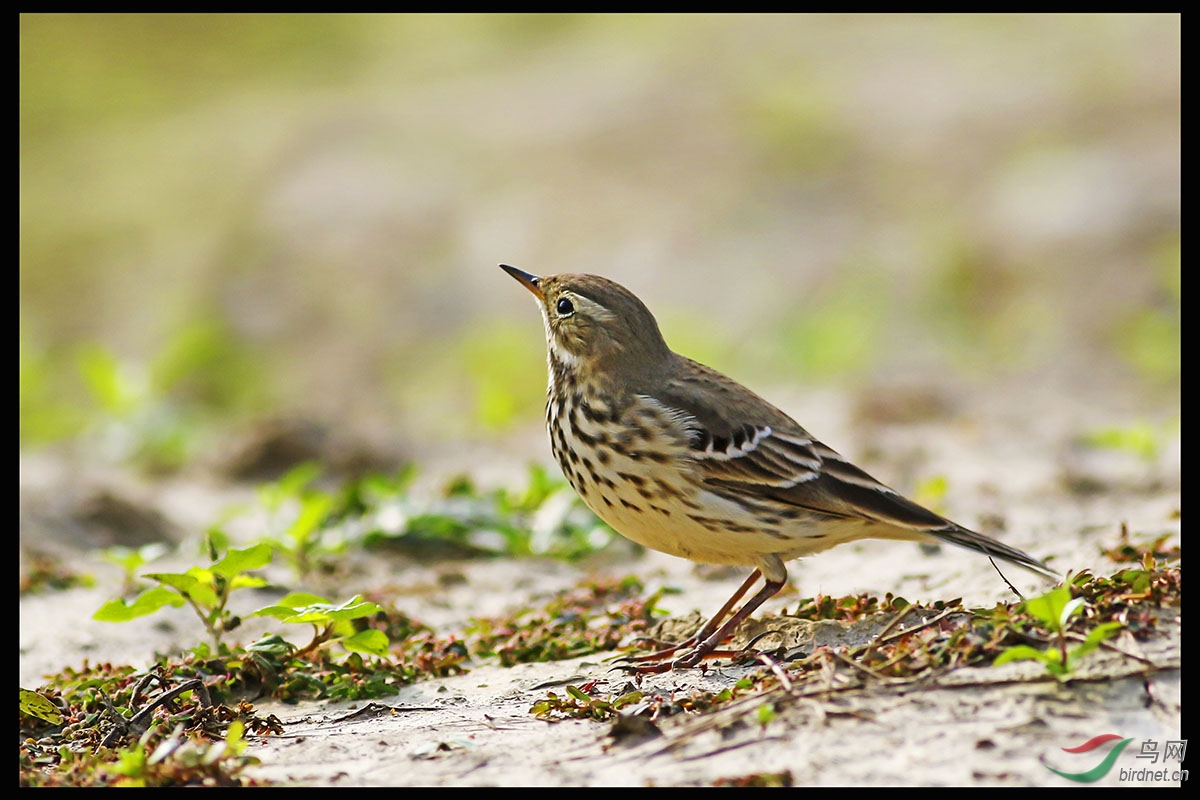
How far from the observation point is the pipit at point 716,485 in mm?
4844

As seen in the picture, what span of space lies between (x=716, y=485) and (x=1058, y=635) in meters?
1.56

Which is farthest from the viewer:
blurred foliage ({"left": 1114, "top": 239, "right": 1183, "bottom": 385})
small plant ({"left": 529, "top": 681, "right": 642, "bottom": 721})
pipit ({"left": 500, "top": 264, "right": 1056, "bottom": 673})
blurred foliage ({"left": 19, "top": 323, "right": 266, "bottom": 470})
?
blurred foliage ({"left": 1114, "top": 239, "right": 1183, "bottom": 385})

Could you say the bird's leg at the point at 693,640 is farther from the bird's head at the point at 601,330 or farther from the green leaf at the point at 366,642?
the bird's head at the point at 601,330

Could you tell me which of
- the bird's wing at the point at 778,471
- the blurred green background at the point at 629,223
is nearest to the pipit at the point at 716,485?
the bird's wing at the point at 778,471

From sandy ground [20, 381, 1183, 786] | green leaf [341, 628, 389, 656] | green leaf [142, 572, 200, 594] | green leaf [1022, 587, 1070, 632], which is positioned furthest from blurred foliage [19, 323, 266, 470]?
green leaf [1022, 587, 1070, 632]

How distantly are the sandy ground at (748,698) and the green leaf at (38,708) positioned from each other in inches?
28.7

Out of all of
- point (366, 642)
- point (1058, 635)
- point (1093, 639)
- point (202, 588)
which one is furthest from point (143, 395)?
point (1093, 639)

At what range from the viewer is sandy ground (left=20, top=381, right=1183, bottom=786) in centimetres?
342

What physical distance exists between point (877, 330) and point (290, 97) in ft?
39.9

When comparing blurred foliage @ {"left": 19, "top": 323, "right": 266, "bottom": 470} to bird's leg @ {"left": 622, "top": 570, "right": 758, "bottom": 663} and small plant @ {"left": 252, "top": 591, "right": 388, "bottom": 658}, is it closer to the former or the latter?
small plant @ {"left": 252, "top": 591, "right": 388, "bottom": 658}

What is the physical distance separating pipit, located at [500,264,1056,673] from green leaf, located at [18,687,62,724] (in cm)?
210

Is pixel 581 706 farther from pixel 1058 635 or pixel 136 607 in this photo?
pixel 136 607

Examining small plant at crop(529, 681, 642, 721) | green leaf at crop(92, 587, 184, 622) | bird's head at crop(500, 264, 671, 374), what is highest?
bird's head at crop(500, 264, 671, 374)

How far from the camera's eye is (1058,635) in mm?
3715
